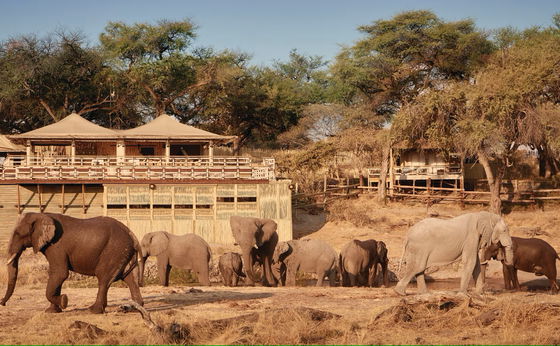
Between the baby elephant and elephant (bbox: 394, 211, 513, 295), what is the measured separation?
827cm

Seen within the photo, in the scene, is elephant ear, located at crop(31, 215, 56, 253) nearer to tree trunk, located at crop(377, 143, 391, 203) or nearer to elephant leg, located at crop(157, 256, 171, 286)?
elephant leg, located at crop(157, 256, 171, 286)

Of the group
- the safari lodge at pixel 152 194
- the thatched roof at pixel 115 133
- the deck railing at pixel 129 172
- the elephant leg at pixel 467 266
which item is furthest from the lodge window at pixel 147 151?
the elephant leg at pixel 467 266

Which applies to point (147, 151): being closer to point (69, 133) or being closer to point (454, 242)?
point (69, 133)

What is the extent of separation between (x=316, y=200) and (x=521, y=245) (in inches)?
916

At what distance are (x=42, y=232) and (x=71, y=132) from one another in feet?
93.1

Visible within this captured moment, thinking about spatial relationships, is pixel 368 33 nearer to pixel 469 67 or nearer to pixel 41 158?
pixel 469 67

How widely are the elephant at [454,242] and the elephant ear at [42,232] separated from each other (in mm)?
8086

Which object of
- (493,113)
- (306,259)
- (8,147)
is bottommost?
(306,259)

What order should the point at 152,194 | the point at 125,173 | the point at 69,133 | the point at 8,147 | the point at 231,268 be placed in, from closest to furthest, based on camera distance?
the point at 231,268, the point at 152,194, the point at 125,173, the point at 69,133, the point at 8,147

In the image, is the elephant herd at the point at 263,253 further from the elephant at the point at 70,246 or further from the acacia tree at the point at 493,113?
the acacia tree at the point at 493,113

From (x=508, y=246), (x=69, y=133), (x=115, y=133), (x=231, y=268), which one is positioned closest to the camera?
(x=508, y=246)

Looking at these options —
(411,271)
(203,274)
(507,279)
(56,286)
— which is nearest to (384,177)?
(203,274)

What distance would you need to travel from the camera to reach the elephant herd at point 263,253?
14.7m

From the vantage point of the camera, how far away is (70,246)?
14711mm
